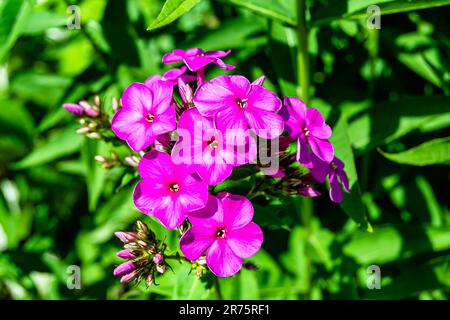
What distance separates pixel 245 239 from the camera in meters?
1.43

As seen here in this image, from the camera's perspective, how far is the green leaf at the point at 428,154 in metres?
1.90

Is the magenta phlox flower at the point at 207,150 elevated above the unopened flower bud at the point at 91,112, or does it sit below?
below

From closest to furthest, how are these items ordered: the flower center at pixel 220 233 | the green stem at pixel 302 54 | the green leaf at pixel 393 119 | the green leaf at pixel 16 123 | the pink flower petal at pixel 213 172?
the pink flower petal at pixel 213 172
the flower center at pixel 220 233
the green stem at pixel 302 54
the green leaf at pixel 393 119
the green leaf at pixel 16 123

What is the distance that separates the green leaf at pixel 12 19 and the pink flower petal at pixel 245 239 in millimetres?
1190

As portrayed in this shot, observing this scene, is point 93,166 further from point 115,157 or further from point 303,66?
point 303,66

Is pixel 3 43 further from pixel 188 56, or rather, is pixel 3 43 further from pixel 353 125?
pixel 353 125

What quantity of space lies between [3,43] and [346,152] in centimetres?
135

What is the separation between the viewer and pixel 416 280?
2.15m

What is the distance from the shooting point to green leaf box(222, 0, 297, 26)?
6.07 feet

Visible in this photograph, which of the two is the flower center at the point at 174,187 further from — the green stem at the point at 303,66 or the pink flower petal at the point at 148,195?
the green stem at the point at 303,66

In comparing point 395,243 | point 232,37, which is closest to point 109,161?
point 232,37

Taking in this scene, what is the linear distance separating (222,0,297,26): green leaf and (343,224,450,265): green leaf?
99 centimetres

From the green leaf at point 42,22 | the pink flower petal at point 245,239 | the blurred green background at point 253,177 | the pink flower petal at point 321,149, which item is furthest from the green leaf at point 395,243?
the green leaf at point 42,22
